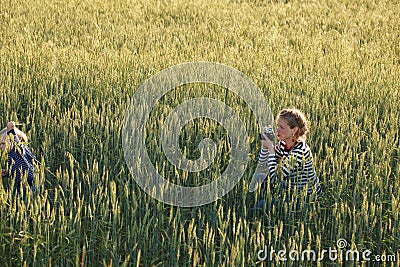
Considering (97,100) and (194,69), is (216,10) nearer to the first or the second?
(194,69)

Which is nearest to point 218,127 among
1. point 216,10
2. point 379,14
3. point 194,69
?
point 194,69

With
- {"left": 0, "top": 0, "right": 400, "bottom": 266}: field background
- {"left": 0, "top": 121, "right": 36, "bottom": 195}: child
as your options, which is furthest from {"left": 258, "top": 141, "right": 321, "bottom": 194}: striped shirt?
{"left": 0, "top": 121, "right": 36, "bottom": 195}: child

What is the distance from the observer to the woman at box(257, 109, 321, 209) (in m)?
3.68

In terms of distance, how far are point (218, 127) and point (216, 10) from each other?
288 inches

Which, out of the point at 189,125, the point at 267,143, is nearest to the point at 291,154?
the point at 267,143

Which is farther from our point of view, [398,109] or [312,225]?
[398,109]

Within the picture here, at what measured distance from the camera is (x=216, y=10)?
11.6 meters

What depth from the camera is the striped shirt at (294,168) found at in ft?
11.8

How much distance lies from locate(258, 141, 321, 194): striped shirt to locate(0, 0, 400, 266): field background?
0.50 ft
